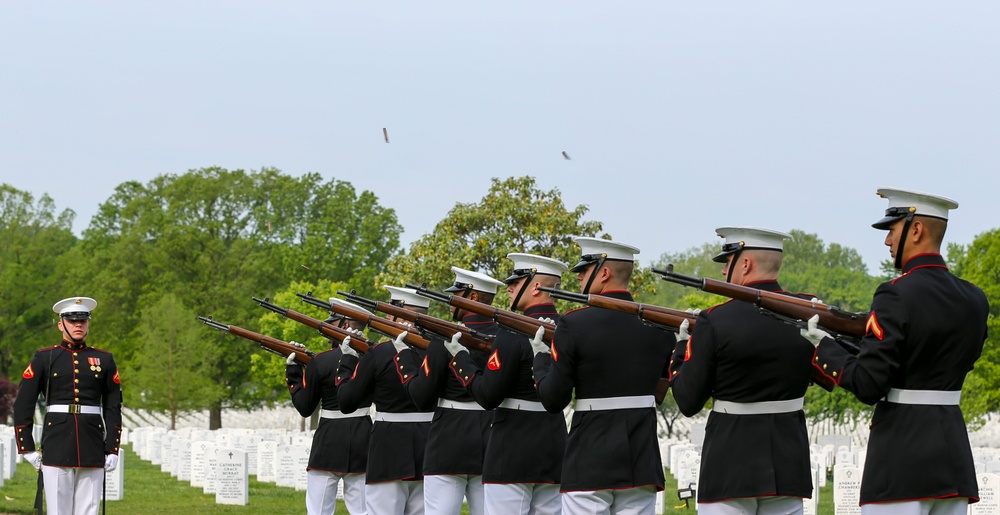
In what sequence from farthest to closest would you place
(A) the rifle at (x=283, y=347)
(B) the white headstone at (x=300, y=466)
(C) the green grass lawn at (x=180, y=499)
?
(B) the white headstone at (x=300, y=466), (C) the green grass lawn at (x=180, y=499), (A) the rifle at (x=283, y=347)

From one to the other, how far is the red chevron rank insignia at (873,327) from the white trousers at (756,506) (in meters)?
1.12

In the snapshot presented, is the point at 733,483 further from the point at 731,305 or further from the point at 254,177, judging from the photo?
the point at 254,177

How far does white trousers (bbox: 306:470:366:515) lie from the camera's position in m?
12.1

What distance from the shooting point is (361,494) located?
12.3 meters

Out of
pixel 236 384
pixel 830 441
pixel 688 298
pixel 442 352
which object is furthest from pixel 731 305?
pixel 236 384

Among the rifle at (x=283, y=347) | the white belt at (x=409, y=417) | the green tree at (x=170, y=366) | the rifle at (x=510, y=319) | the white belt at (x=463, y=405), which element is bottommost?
the green tree at (x=170, y=366)

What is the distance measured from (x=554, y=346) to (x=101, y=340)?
5316cm

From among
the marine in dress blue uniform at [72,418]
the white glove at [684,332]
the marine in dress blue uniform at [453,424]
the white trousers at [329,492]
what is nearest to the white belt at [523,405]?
the marine in dress blue uniform at [453,424]

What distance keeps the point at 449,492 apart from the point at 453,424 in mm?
502

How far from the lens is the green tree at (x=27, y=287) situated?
2564 inches

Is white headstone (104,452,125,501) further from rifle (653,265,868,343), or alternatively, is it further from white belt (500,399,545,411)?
rifle (653,265,868,343)

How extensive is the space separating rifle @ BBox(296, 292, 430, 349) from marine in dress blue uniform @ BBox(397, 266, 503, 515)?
9.4 inches

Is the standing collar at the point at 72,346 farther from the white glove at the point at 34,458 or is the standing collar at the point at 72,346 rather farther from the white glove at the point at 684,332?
the white glove at the point at 684,332

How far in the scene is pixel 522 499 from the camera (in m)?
8.80
